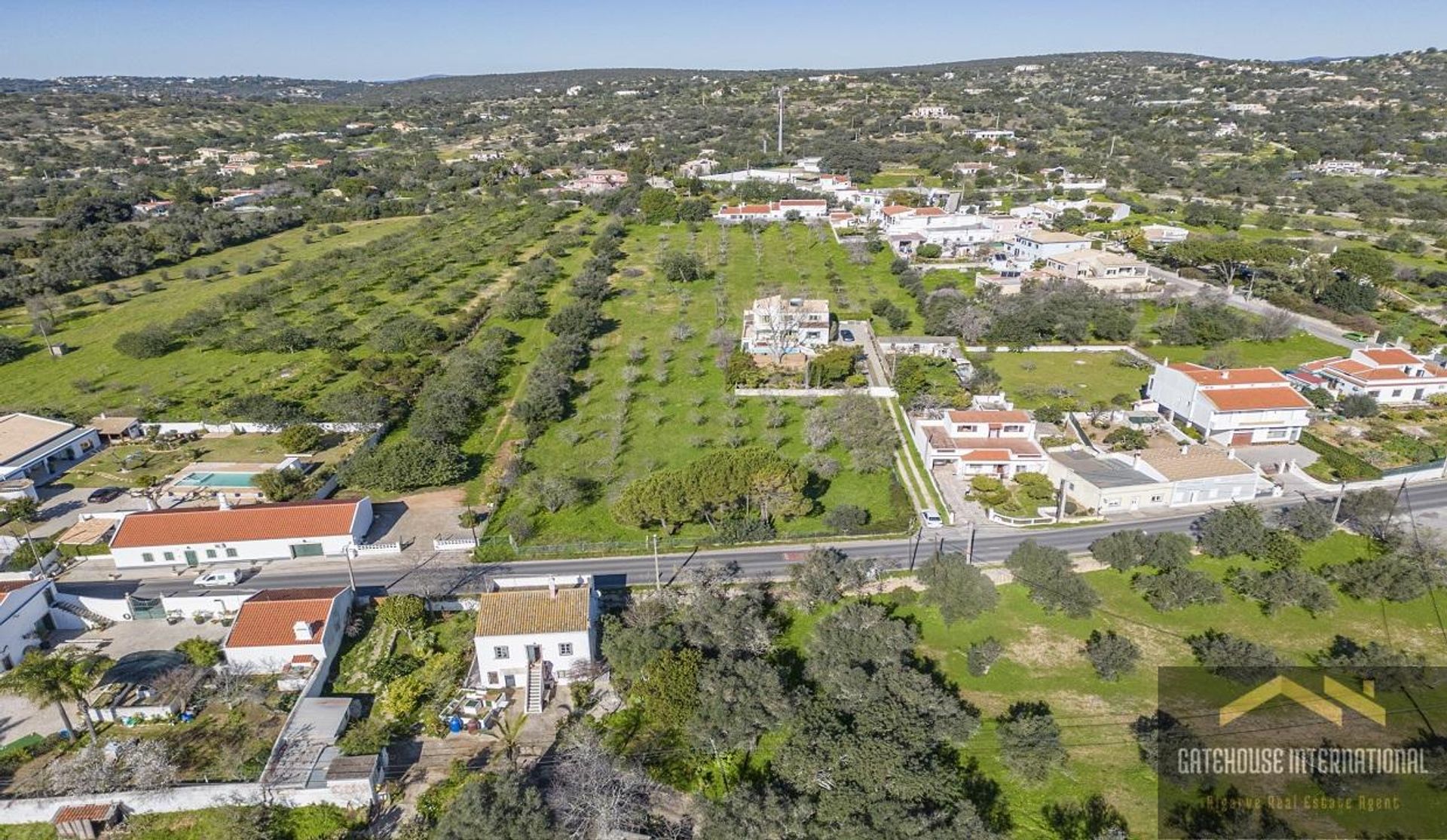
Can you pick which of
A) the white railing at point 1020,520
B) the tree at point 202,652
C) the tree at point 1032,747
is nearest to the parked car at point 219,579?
the tree at point 202,652

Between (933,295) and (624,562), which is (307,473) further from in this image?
(933,295)

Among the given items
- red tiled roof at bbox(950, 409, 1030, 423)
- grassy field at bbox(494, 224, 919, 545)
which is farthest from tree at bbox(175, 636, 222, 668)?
red tiled roof at bbox(950, 409, 1030, 423)

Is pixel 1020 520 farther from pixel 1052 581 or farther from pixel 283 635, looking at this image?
pixel 283 635

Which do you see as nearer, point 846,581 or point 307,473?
point 846,581

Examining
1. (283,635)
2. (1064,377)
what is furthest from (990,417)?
(283,635)

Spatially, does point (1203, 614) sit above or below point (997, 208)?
below

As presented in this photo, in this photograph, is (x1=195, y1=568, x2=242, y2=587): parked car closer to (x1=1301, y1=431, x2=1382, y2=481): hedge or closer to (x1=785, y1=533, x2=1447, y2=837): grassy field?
(x1=785, y1=533, x2=1447, y2=837): grassy field

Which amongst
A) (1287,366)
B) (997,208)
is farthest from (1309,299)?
(997,208)
